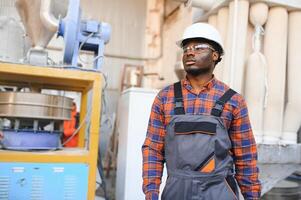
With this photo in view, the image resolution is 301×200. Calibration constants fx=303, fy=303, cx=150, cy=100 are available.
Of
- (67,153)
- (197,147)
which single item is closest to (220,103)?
(197,147)

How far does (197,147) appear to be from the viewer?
1.32 meters

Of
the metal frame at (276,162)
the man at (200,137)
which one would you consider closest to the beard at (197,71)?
the man at (200,137)

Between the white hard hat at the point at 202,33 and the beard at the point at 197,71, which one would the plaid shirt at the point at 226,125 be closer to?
the beard at the point at 197,71

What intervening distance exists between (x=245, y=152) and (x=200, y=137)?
29cm

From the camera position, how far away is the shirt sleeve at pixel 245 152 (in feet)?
4.75

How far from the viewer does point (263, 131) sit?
286cm

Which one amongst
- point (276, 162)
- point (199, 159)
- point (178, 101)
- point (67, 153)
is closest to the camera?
point (199, 159)

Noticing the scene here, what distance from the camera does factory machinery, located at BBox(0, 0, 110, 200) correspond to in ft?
5.81

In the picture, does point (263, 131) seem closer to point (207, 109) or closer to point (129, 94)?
point (129, 94)

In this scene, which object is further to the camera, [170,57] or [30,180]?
[170,57]

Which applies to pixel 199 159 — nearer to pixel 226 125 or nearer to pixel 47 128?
pixel 226 125

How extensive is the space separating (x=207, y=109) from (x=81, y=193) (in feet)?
3.25

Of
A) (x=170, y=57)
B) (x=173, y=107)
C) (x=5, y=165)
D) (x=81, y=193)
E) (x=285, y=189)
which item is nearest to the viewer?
(x=173, y=107)

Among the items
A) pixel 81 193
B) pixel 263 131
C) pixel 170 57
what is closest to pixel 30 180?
pixel 81 193
